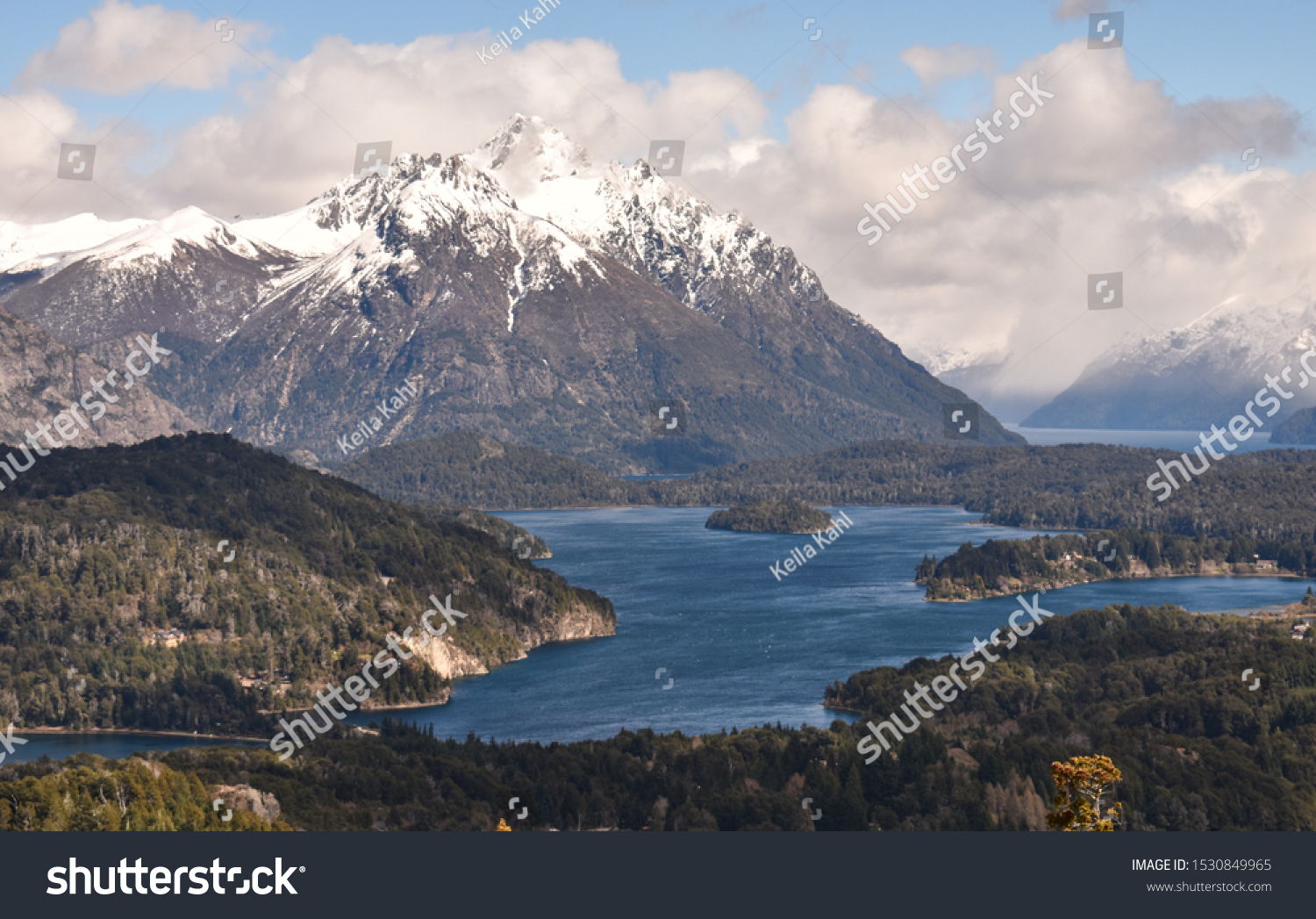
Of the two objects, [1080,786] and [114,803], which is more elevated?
[1080,786]

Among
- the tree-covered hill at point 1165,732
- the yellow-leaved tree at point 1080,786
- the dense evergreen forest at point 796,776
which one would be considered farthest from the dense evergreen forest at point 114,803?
the yellow-leaved tree at point 1080,786

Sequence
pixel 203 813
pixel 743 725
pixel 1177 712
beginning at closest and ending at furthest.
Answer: pixel 203 813, pixel 1177 712, pixel 743 725

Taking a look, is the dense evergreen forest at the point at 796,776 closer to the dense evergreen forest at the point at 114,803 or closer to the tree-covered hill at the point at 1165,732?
the tree-covered hill at the point at 1165,732

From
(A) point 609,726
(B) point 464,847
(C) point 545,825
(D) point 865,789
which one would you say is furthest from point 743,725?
(B) point 464,847

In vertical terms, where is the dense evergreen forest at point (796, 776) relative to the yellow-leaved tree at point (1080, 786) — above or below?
below

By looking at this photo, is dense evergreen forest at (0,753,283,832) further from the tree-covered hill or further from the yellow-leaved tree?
the yellow-leaved tree

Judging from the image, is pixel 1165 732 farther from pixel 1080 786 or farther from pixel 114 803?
pixel 114 803

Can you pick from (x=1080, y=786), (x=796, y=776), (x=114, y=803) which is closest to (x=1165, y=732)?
(x=796, y=776)

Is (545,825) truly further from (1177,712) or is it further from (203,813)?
(1177,712)
